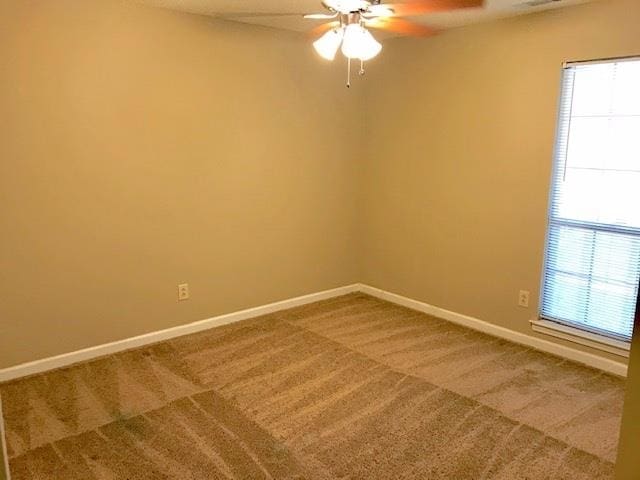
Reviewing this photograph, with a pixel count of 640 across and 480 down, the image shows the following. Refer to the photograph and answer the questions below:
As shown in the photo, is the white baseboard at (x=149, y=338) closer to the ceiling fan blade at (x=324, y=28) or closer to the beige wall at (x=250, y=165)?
the beige wall at (x=250, y=165)

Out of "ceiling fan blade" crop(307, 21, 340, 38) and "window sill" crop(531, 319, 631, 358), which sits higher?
"ceiling fan blade" crop(307, 21, 340, 38)

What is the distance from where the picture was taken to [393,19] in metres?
2.60

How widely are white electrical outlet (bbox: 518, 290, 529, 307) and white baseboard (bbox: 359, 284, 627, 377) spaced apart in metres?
0.23

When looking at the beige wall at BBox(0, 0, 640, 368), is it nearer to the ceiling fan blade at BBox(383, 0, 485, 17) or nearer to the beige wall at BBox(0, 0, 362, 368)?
the beige wall at BBox(0, 0, 362, 368)

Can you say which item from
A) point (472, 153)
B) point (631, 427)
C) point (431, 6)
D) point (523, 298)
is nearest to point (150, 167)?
point (431, 6)

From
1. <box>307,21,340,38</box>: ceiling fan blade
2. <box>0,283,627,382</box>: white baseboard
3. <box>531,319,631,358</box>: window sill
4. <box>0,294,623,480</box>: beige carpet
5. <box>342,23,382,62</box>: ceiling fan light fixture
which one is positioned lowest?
<box>0,294,623,480</box>: beige carpet

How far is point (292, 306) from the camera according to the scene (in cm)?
445

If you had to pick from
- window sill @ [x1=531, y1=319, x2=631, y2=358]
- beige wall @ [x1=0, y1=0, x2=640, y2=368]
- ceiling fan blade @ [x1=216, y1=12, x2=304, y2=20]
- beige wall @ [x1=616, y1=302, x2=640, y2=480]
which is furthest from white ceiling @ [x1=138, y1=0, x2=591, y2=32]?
beige wall @ [x1=616, y1=302, x2=640, y2=480]

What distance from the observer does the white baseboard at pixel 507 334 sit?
328 centimetres

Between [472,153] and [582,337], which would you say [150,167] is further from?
[582,337]

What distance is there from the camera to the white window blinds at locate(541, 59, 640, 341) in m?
3.05

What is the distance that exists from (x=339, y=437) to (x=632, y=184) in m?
2.31

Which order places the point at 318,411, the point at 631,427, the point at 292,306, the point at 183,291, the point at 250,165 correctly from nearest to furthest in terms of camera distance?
the point at 631,427
the point at 318,411
the point at 183,291
the point at 250,165
the point at 292,306

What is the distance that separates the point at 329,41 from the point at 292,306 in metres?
2.46
